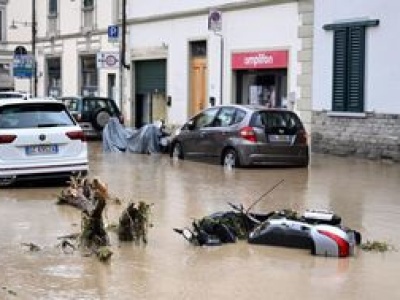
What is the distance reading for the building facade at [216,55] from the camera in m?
23.8

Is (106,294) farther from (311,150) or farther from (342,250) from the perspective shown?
(311,150)

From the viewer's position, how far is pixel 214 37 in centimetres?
2747

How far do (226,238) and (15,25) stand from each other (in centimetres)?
3928

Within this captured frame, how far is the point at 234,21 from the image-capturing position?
26406 mm

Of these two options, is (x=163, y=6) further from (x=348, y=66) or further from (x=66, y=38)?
(x=348, y=66)

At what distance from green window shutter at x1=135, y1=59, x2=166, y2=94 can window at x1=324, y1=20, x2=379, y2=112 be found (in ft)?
33.4

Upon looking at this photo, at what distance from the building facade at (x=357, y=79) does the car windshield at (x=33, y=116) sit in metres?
8.97

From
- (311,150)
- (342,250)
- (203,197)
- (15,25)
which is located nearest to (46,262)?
(342,250)

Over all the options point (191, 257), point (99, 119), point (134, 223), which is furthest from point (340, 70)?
point (191, 257)

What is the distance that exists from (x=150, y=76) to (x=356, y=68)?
1231 centimetres

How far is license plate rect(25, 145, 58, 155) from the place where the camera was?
45.8 feet

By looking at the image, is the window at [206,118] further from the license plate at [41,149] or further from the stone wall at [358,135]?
the license plate at [41,149]

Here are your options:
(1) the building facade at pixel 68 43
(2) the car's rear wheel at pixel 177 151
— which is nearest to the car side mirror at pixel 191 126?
(2) the car's rear wheel at pixel 177 151

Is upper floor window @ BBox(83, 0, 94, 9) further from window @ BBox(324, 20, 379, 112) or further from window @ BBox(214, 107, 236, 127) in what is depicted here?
window @ BBox(214, 107, 236, 127)
